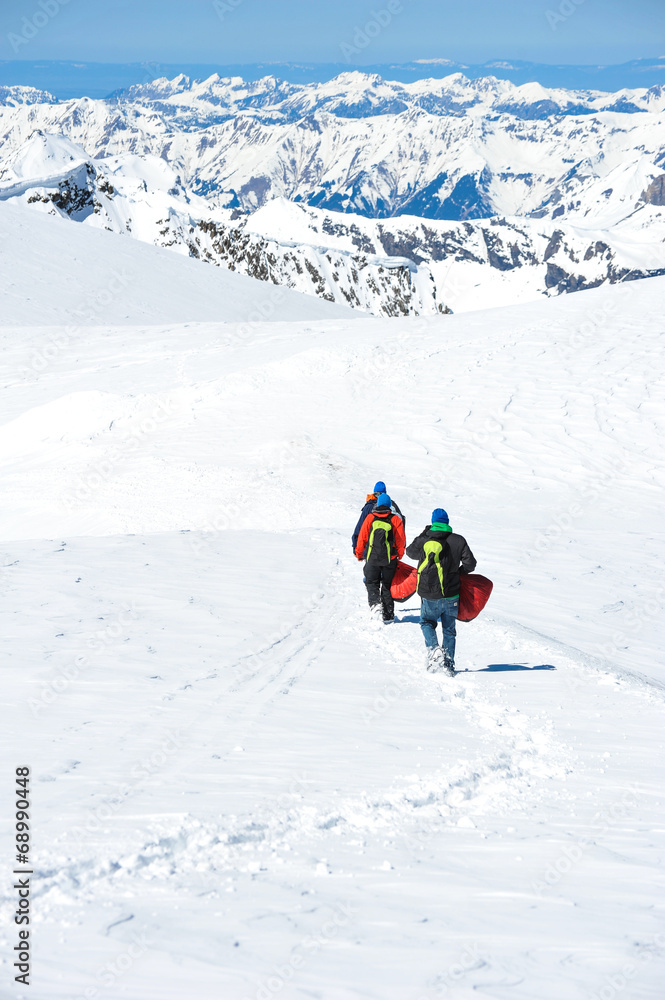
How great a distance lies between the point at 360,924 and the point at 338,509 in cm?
1017

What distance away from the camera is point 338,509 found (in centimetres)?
1357

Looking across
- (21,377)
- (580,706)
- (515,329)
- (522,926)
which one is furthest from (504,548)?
(21,377)

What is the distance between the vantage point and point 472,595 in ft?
25.7

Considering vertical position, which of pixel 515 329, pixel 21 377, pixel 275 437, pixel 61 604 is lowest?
pixel 61 604

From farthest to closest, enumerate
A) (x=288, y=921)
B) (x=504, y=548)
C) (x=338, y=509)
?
1. (x=338, y=509)
2. (x=504, y=548)
3. (x=288, y=921)

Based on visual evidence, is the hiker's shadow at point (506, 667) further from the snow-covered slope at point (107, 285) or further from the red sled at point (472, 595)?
the snow-covered slope at point (107, 285)

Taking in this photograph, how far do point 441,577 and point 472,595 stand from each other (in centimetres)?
58

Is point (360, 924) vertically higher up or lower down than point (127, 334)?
lower down

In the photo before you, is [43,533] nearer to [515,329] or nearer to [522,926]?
[522,926]

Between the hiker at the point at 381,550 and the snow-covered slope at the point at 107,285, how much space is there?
2117cm

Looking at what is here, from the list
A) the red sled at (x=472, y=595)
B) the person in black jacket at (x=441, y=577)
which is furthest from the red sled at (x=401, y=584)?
the person in black jacket at (x=441, y=577)

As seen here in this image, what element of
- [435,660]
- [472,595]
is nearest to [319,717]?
[435,660]

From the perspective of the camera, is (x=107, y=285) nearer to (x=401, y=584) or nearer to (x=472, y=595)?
(x=401, y=584)

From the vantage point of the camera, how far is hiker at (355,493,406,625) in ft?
29.0
